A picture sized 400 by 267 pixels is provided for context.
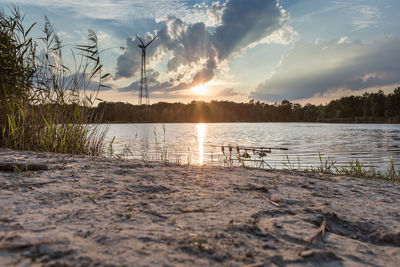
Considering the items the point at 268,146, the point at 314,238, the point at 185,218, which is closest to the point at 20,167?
the point at 185,218

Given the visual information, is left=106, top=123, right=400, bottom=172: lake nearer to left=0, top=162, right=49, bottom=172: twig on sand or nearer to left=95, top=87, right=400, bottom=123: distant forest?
left=0, top=162, right=49, bottom=172: twig on sand

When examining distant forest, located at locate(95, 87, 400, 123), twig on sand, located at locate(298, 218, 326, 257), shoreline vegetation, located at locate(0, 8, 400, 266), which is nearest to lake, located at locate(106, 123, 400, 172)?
shoreline vegetation, located at locate(0, 8, 400, 266)

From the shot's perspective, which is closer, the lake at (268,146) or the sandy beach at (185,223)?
the sandy beach at (185,223)

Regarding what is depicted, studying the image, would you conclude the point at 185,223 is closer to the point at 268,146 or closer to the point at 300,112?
the point at 268,146

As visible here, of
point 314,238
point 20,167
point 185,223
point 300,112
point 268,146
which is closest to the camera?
point 314,238

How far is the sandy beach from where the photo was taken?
1369 mm

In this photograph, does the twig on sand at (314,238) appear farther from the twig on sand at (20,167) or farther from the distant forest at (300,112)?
the distant forest at (300,112)

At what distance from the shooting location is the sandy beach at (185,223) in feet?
4.49

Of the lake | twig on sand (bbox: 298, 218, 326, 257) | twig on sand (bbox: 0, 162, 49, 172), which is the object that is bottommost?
the lake

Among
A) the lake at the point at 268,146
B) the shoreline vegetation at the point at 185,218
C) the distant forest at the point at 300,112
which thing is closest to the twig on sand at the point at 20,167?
the shoreline vegetation at the point at 185,218

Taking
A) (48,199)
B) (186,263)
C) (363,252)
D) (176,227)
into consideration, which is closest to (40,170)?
(48,199)

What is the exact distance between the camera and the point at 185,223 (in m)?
1.81

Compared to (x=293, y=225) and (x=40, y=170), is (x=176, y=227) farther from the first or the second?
(x=40, y=170)

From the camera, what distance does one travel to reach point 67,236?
4.86 ft
